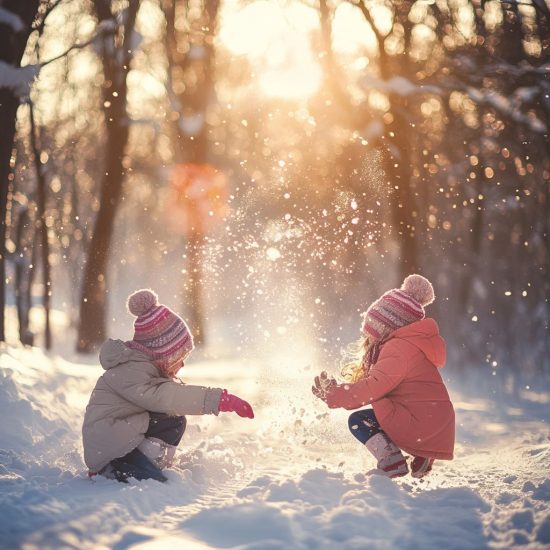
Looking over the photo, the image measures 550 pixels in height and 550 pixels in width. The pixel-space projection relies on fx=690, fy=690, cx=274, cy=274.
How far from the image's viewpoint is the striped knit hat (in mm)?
4598

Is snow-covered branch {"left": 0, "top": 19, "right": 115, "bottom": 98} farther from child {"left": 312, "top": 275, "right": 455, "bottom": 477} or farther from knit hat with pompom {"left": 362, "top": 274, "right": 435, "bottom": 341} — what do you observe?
child {"left": 312, "top": 275, "right": 455, "bottom": 477}

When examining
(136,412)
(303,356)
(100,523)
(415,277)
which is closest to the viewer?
(100,523)

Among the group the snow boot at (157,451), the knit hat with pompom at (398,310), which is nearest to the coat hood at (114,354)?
the snow boot at (157,451)

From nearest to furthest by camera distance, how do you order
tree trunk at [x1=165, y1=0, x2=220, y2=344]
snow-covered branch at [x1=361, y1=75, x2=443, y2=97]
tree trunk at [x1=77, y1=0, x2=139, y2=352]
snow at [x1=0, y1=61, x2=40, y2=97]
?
snow at [x1=0, y1=61, x2=40, y2=97], snow-covered branch at [x1=361, y1=75, x2=443, y2=97], tree trunk at [x1=77, y1=0, x2=139, y2=352], tree trunk at [x1=165, y1=0, x2=220, y2=344]

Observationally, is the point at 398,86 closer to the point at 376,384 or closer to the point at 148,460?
the point at 376,384

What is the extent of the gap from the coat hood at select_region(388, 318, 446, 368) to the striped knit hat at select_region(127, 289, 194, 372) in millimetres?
1469

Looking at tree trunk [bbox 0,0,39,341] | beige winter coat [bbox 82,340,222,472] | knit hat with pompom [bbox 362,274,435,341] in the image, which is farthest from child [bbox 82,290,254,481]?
tree trunk [bbox 0,0,39,341]

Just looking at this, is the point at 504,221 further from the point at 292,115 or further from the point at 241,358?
the point at 241,358

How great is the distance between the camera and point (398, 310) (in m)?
4.82

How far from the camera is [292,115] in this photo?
14922 mm

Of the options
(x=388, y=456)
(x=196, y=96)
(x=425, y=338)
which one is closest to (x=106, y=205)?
(x=196, y=96)

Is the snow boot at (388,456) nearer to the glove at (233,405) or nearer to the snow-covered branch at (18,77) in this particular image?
the glove at (233,405)

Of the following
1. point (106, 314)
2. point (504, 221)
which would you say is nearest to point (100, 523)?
point (106, 314)

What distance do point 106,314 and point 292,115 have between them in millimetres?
5883
